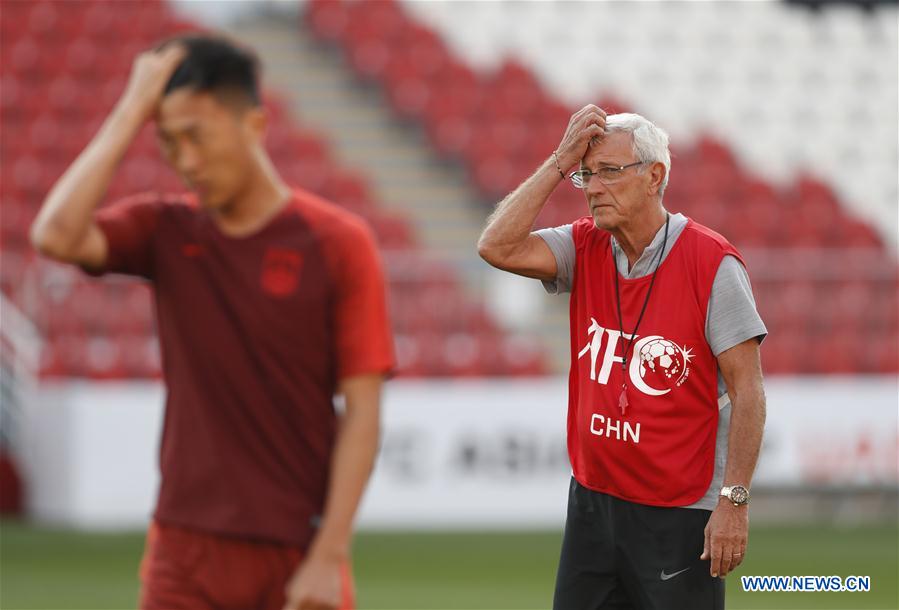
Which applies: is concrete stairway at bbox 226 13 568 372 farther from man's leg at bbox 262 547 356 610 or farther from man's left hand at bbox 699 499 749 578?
man's leg at bbox 262 547 356 610

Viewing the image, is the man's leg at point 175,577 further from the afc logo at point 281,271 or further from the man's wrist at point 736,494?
the man's wrist at point 736,494

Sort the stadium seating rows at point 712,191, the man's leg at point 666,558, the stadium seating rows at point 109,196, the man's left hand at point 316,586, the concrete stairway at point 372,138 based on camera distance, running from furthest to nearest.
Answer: the concrete stairway at point 372,138
the stadium seating rows at point 712,191
the stadium seating rows at point 109,196
the man's leg at point 666,558
the man's left hand at point 316,586

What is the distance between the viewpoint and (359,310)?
3.43m

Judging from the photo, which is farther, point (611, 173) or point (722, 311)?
point (611, 173)

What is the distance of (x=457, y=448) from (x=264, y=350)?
11.0 meters

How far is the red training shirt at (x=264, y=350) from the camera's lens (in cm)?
342

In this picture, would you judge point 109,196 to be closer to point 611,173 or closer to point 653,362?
point 611,173

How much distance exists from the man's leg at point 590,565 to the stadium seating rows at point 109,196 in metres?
10.1

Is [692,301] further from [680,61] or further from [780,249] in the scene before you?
[680,61]

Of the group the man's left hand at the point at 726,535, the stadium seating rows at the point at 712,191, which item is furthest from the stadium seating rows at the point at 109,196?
the man's left hand at the point at 726,535

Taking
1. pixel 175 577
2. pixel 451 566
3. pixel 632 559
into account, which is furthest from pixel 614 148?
pixel 451 566

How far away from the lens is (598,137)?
4.54m

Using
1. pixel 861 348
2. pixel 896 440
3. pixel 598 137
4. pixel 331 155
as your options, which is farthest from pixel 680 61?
pixel 598 137

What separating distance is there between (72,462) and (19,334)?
1.49 m
